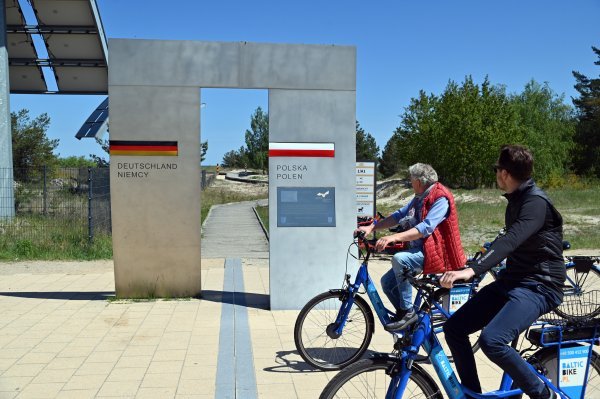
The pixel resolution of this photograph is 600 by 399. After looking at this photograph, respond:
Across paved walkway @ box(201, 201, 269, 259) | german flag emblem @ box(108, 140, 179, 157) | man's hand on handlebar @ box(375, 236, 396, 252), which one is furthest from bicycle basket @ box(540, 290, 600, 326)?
paved walkway @ box(201, 201, 269, 259)

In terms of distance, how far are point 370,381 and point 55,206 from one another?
12083 millimetres

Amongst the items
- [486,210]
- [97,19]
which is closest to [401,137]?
[486,210]

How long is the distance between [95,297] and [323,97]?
13.7ft

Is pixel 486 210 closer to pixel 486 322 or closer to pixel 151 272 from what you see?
pixel 151 272

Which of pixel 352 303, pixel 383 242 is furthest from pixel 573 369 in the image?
pixel 352 303

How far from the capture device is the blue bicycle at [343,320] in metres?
5.07

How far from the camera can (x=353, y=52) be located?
7.70m

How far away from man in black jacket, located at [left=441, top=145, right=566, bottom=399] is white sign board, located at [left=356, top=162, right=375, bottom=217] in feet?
27.1

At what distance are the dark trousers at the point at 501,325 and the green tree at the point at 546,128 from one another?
51.7 metres

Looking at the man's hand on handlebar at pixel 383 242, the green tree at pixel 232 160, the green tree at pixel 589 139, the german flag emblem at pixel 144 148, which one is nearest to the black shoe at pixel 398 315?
the man's hand on handlebar at pixel 383 242

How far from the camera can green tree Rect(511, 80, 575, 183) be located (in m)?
55.2

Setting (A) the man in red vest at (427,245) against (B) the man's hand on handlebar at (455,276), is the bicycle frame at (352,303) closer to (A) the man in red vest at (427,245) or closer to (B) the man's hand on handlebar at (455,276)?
Answer: (A) the man in red vest at (427,245)

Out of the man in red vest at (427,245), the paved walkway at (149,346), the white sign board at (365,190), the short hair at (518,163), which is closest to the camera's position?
the short hair at (518,163)

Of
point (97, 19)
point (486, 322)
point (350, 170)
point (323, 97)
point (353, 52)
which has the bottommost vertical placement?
point (486, 322)
